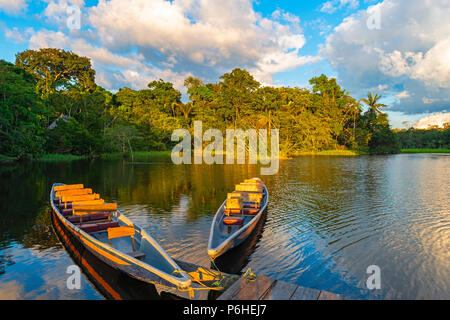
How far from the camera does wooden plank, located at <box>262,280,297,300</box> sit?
612 cm

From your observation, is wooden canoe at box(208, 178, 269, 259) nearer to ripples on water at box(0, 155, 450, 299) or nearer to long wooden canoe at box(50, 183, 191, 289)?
ripples on water at box(0, 155, 450, 299)

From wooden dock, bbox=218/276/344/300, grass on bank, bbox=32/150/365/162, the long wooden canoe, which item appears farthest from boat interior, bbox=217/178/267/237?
grass on bank, bbox=32/150/365/162

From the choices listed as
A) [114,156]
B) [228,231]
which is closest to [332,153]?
[114,156]

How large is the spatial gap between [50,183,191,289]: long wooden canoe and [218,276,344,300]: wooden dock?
1.17 m

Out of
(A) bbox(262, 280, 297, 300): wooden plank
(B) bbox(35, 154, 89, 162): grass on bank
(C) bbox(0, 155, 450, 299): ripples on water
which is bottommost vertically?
(C) bbox(0, 155, 450, 299): ripples on water

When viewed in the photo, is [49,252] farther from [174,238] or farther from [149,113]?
[149,113]

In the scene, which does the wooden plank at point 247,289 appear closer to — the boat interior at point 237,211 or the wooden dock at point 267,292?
the wooden dock at point 267,292

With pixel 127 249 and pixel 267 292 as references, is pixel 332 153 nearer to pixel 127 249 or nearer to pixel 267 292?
pixel 127 249

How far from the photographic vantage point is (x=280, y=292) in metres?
6.30

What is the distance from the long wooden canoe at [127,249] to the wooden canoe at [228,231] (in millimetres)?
1816
